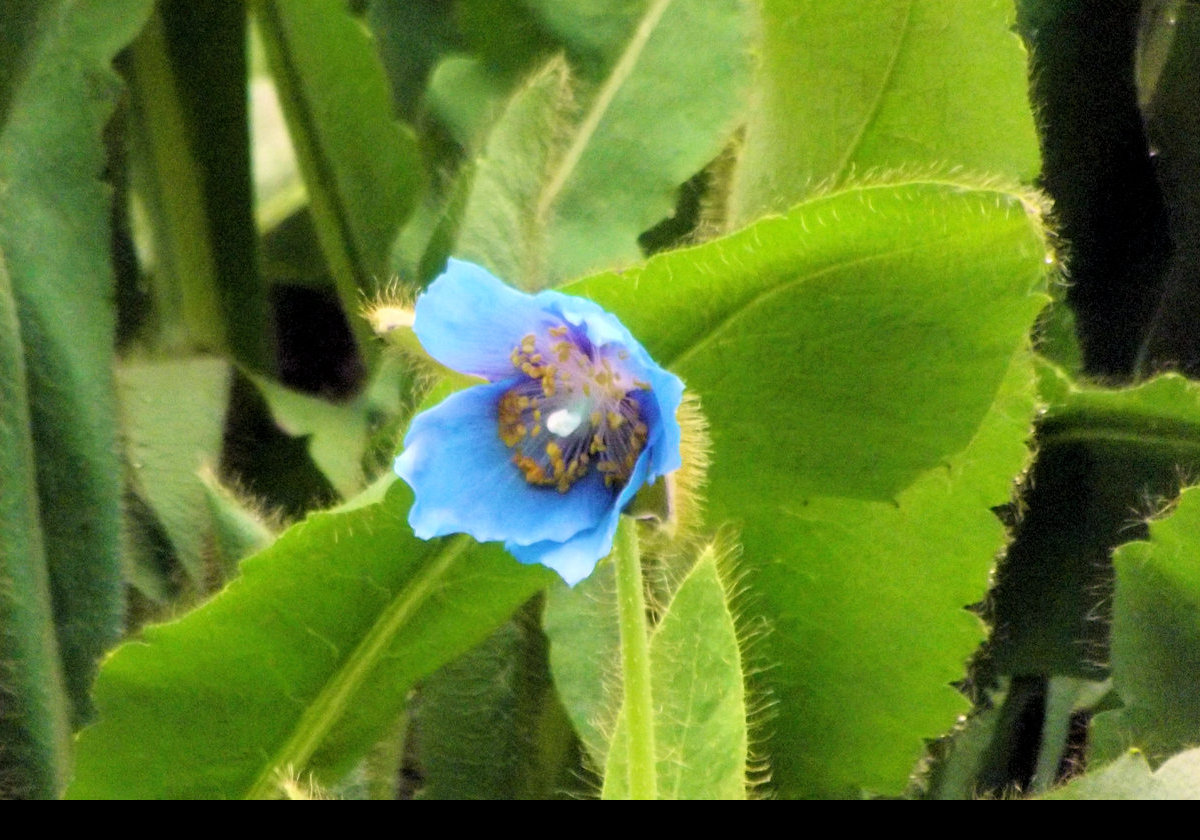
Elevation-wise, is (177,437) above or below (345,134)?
below

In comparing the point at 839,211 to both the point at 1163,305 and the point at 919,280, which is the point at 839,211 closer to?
the point at 919,280

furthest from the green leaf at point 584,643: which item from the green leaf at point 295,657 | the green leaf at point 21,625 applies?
the green leaf at point 21,625

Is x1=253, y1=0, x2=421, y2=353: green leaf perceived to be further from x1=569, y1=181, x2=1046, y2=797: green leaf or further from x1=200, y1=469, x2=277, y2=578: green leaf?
x1=569, y1=181, x2=1046, y2=797: green leaf

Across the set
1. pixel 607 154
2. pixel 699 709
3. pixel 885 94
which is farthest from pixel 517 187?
pixel 699 709

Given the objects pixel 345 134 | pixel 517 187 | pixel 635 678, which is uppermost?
pixel 345 134

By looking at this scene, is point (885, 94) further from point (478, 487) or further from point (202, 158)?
point (202, 158)

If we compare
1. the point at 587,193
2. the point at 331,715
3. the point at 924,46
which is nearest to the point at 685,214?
the point at 587,193
